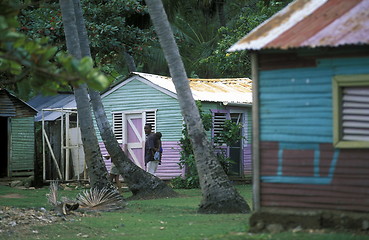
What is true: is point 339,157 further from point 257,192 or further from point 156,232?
point 156,232

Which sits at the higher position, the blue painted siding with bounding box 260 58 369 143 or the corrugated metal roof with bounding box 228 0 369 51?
the corrugated metal roof with bounding box 228 0 369 51

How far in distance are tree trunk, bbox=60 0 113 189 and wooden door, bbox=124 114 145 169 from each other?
783 cm

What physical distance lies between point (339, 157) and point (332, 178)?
0.31 metres

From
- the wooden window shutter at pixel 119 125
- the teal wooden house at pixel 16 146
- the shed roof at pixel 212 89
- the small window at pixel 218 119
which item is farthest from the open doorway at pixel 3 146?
the small window at pixel 218 119

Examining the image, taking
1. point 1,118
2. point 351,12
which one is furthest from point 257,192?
point 1,118

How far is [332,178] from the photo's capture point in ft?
35.1

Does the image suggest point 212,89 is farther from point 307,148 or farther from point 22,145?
point 307,148

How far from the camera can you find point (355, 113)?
10641 millimetres

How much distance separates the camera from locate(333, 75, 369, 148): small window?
1054cm

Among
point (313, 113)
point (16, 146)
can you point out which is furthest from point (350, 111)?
point (16, 146)

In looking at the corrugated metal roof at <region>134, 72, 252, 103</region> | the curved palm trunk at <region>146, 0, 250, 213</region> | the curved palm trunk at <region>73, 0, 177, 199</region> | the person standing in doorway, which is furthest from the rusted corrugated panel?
the corrugated metal roof at <region>134, 72, 252, 103</region>

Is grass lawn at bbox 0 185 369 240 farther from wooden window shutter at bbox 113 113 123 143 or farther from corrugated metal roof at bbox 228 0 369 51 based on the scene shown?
wooden window shutter at bbox 113 113 123 143

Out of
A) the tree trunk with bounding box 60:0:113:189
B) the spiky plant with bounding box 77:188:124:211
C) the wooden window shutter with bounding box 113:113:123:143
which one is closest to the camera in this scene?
the spiky plant with bounding box 77:188:124:211

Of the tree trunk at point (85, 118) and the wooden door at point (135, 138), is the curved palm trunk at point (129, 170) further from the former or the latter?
the wooden door at point (135, 138)
